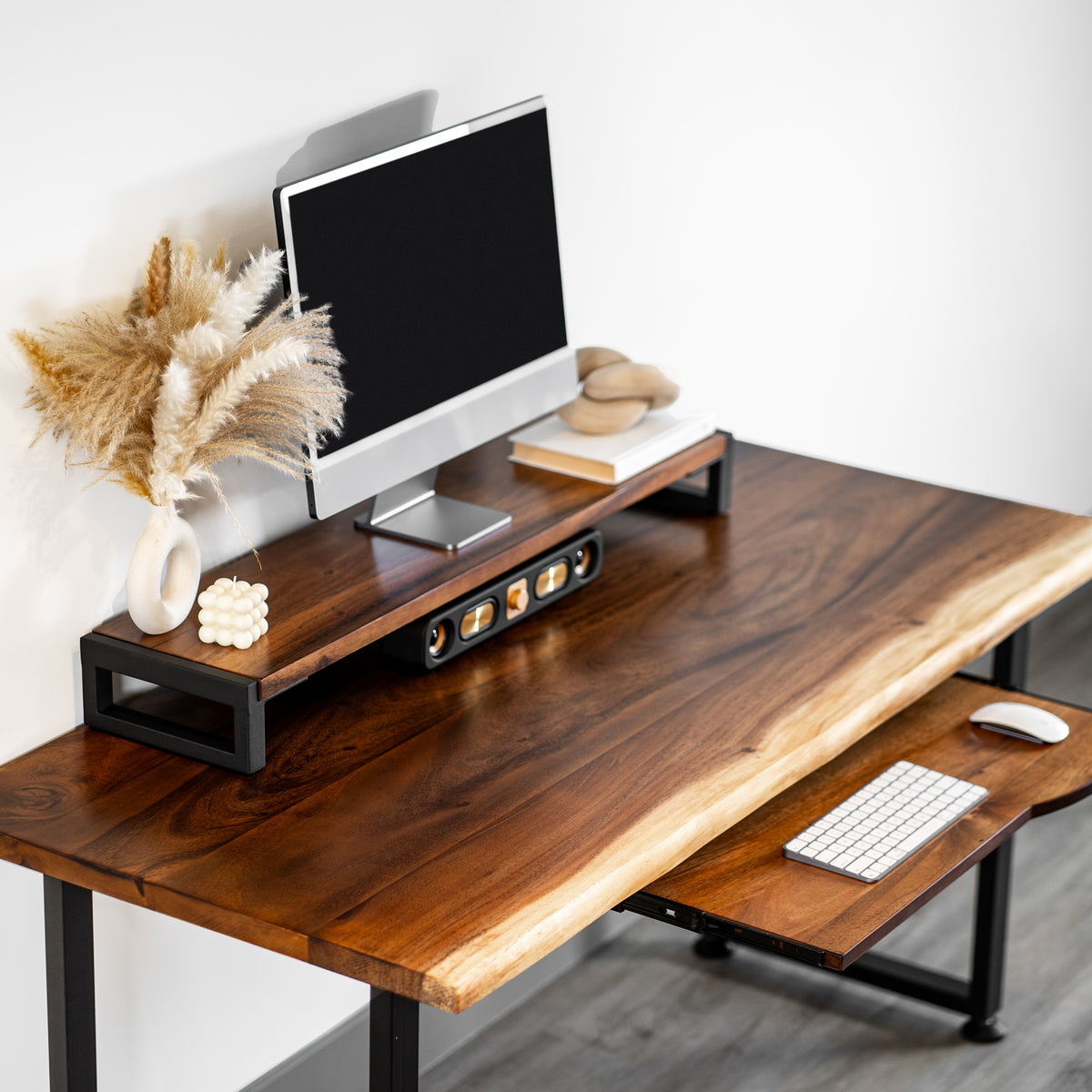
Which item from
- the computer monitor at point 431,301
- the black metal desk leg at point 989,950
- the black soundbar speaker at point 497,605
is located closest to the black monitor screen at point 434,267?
the computer monitor at point 431,301

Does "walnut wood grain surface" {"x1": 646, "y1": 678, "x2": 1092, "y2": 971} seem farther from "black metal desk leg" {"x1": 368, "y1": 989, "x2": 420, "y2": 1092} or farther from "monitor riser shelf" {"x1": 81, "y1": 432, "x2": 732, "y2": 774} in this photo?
"monitor riser shelf" {"x1": 81, "y1": 432, "x2": 732, "y2": 774}

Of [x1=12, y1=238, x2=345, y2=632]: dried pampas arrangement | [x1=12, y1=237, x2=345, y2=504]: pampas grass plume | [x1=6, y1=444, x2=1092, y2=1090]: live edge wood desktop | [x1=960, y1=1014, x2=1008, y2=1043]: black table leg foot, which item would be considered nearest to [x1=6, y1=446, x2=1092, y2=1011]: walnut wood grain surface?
[x1=6, y1=444, x2=1092, y2=1090]: live edge wood desktop

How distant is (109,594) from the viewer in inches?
78.0

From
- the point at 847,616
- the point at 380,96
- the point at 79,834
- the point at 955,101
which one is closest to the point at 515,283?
the point at 380,96

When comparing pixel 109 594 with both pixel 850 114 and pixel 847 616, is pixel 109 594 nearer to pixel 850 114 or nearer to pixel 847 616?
pixel 847 616

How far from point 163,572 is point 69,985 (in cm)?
45

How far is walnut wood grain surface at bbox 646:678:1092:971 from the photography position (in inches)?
69.6

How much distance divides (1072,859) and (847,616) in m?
1.23

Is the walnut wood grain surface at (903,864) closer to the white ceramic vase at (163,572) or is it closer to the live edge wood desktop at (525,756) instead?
the live edge wood desktop at (525,756)

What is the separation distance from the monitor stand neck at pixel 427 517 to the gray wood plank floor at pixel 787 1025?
93cm

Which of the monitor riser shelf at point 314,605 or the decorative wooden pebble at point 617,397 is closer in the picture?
the monitor riser shelf at point 314,605

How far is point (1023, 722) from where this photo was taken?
216 cm

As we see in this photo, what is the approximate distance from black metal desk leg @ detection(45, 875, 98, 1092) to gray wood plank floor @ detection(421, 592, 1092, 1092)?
0.82 metres

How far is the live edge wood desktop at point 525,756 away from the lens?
1625 millimetres
